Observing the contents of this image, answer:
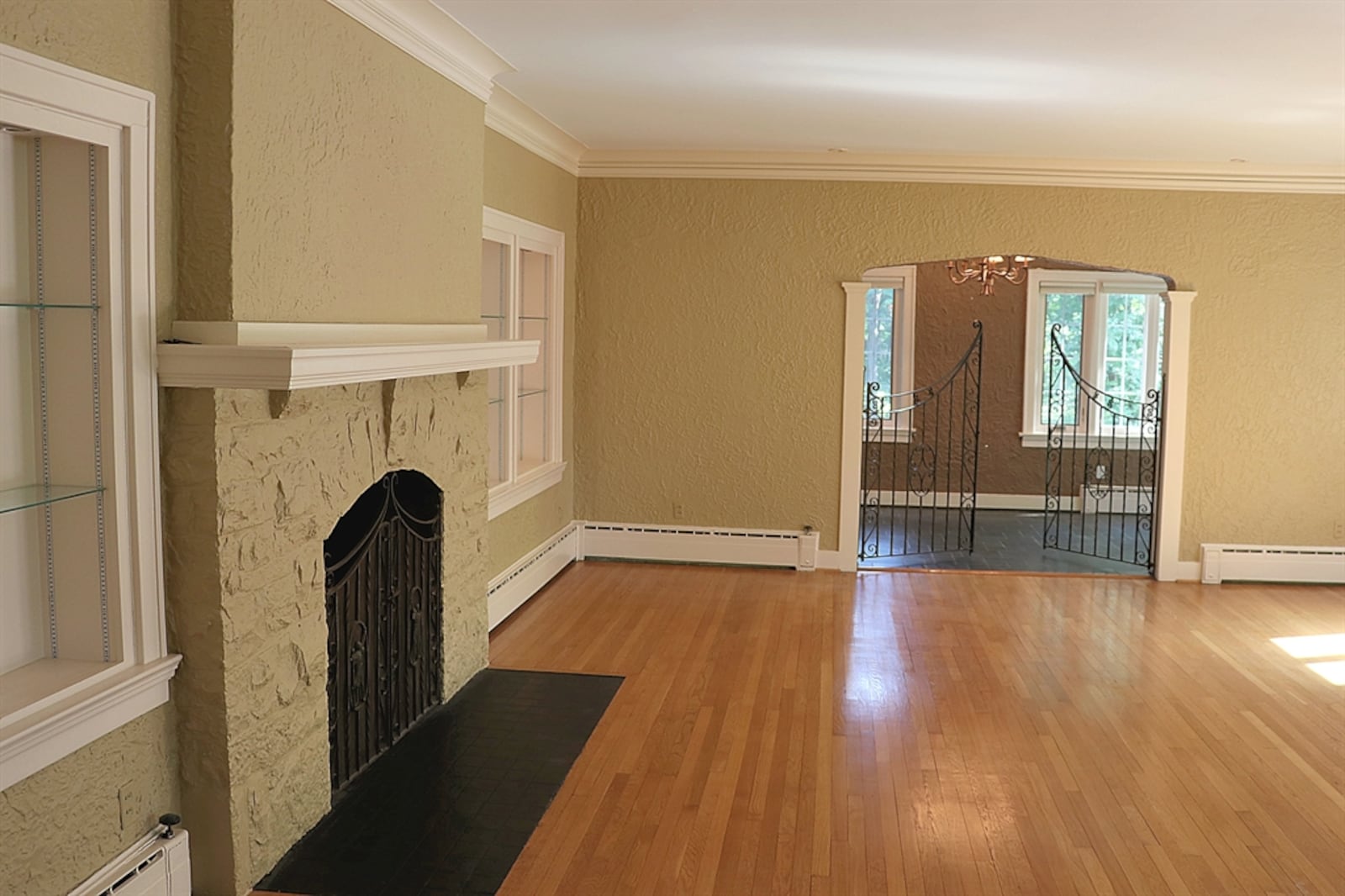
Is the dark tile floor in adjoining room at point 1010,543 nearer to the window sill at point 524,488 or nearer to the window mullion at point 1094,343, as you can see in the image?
the window mullion at point 1094,343

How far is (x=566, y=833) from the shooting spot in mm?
3723

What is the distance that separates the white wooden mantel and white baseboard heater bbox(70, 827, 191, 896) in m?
1.19

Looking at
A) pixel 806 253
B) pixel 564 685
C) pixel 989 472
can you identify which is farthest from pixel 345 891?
pixel 989 472

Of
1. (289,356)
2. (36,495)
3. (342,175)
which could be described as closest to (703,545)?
(342,175)

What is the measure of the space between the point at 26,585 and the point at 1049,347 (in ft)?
30.8

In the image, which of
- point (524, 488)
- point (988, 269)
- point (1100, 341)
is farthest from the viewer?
point (1100, 341)

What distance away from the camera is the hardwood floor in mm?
3570

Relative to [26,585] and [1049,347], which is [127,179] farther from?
[1049,347]

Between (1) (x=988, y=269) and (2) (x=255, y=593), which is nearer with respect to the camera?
(2) (x=255, y=593)

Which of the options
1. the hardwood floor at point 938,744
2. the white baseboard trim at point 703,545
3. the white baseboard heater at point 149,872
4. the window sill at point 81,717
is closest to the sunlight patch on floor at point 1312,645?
the hardwood floor at point 938,744

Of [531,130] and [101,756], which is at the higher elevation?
[531,130]

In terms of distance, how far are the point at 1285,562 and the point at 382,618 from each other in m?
6.14

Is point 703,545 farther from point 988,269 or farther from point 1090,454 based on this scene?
point 1090,454

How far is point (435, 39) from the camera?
4.35 meters
